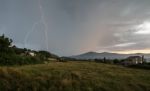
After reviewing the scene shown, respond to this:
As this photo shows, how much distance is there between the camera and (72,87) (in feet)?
63.1

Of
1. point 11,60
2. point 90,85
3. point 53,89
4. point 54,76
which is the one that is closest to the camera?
point 53,89

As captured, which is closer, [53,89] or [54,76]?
[53,89]

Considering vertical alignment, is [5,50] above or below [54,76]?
above

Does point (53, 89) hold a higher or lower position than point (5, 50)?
lower

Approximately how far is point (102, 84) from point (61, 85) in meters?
3.55

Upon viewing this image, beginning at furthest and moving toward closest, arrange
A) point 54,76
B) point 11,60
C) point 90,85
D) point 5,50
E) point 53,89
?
1. point 5,50
2. point 11,60
3. point 54,76
4. point 90,85
5. point 53,89

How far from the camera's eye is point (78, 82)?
2023 centimetres

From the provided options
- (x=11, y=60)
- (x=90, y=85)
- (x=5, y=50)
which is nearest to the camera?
(x=90, y=85)

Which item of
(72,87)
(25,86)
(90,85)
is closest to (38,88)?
(25,86)

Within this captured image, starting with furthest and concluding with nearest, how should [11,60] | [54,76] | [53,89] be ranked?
[11,60] < [54,76] < [53,89]

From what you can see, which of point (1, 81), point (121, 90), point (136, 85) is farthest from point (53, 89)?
point (136, 85)

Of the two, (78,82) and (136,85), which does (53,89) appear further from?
(136,85)

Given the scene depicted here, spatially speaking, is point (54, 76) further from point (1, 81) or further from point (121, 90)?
point (121, 90)

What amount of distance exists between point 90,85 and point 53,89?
3.22m
